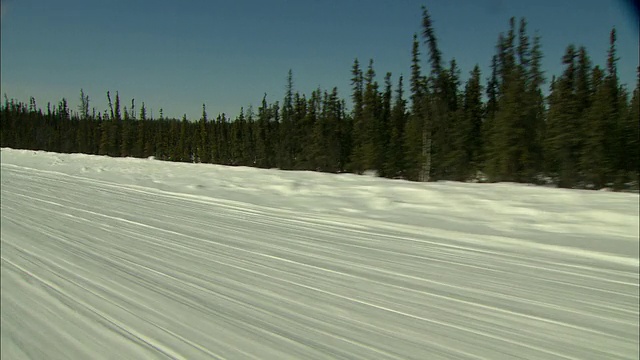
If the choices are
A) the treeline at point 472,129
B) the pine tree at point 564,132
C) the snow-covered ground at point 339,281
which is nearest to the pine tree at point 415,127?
the treeline at point 472,129

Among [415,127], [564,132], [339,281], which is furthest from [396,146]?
[339,281]

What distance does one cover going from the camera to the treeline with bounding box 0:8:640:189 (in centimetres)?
2331

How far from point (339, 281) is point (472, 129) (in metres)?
30.3

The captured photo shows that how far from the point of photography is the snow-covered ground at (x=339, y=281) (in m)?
2.03

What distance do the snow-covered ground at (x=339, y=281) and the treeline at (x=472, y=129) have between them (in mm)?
21215

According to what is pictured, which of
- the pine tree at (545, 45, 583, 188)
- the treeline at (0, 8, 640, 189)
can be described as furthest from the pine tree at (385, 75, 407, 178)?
the pine tree at (545, 45, 583, 188)

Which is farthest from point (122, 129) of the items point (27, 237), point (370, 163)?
point (27, 237)

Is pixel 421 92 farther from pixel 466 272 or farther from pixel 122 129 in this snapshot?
pixel 122 129

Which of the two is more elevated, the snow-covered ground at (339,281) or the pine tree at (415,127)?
the pine tree at (415,127)

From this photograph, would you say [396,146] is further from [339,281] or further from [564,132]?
[339,281]

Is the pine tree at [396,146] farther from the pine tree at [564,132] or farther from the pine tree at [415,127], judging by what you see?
the pine tree at [564,132]

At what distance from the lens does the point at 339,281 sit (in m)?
2.81

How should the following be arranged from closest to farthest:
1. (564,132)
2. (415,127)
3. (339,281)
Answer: (339,281)
(564,132)
(415,127)

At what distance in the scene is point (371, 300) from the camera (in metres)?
2.48
